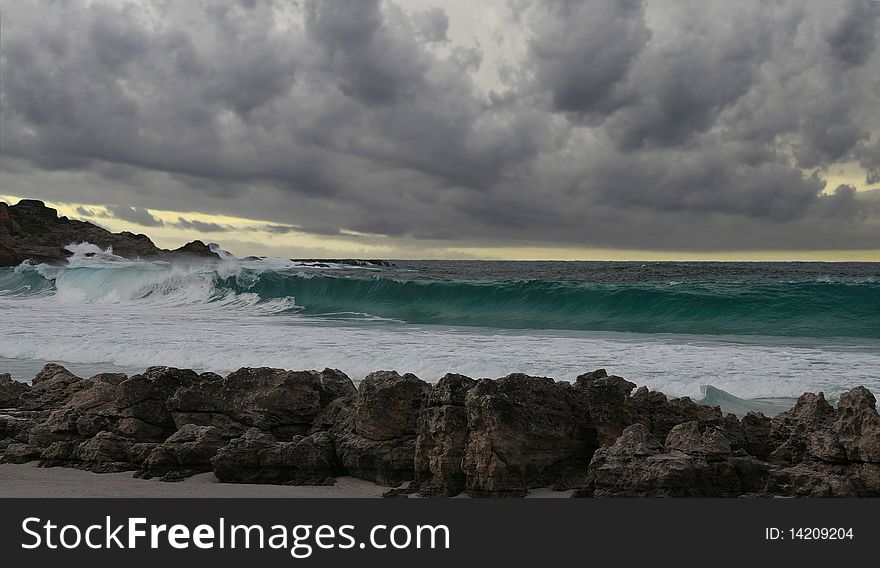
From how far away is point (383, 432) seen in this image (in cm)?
522

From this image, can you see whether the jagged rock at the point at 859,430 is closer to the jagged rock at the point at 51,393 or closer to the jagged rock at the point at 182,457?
the jagged rock at the point at 182,457

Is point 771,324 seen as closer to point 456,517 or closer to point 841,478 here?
point 841,478

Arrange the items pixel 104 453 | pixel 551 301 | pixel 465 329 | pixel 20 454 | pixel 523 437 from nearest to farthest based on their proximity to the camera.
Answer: pixel 523 437 < pixel 104 453 < pixel 20 454 < pixel 465 329 < pixel 551 301

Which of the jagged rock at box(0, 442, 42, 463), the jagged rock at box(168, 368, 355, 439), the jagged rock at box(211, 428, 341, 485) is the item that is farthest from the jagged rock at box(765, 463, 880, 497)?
the jagged rock at box(0, 442, 42, 463)

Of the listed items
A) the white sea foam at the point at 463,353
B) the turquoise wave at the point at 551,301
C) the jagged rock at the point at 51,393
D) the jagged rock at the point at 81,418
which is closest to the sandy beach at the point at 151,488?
the jagged rock at the point at 81,418

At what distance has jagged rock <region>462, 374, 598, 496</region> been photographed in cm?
459

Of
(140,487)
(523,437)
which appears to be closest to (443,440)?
(523,437)

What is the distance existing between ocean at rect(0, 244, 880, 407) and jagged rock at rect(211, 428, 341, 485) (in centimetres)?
519

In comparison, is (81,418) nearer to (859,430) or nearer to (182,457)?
(182,457)

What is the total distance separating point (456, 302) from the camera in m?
28.5

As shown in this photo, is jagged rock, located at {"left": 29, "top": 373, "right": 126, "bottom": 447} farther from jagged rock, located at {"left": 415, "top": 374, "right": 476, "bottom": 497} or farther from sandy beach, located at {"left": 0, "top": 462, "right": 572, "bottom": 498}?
jagged rock, located at {"left": 415, "top": 374, "right": 476, "bottom": 497}

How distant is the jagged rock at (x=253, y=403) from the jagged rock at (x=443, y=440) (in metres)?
1.31

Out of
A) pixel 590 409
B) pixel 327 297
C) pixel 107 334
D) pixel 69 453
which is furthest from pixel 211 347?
pixel 327 297

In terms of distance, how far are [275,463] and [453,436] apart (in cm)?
135
